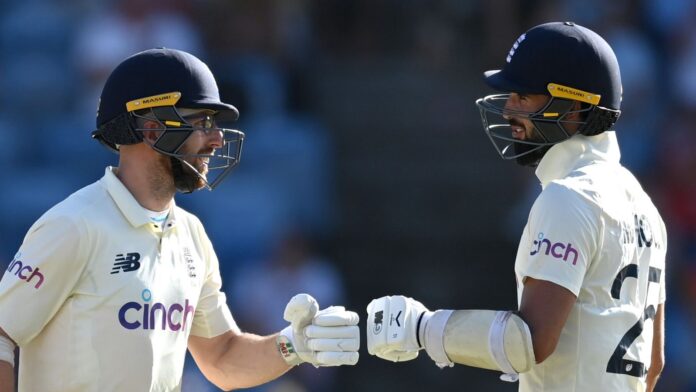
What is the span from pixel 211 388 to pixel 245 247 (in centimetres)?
108

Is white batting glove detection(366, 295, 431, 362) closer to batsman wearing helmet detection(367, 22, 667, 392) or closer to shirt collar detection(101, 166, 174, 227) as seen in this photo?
batsman wearing helmet detection(367, 22, 667, 392)

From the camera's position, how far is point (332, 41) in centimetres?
1113

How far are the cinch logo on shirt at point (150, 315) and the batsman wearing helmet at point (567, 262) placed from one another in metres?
0.69

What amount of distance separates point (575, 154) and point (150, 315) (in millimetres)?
1592

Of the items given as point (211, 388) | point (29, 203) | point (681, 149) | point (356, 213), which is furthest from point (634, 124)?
point (29, 203)

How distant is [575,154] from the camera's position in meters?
4.65

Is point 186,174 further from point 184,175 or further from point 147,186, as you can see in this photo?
point 147,186

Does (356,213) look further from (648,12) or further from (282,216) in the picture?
(648,12)

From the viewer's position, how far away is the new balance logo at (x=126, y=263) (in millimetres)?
4484

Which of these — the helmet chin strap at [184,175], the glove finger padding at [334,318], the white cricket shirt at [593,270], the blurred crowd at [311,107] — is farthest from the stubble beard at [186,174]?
the blurred crowd at [311,107]

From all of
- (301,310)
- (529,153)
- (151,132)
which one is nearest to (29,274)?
(151,132)


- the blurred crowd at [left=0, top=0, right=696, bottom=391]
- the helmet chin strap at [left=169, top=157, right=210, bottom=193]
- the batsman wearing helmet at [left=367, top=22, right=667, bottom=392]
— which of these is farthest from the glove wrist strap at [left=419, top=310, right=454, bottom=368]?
the blurred crowd at [left=0, top=0, right=696, bottom=391]

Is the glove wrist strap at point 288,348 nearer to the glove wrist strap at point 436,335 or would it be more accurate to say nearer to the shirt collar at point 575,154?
the glove wrist strap at point 436,335

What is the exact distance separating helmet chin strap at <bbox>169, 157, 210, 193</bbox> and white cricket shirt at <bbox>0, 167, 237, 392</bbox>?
8.3 inches
